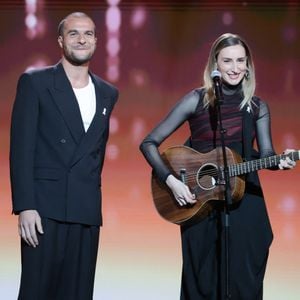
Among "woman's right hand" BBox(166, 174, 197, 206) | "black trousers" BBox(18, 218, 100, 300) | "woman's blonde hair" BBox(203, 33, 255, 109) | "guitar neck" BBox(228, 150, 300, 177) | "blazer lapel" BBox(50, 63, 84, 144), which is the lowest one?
"black trousers" BBox(18, 218, 100, 300)

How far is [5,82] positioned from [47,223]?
2.88 m

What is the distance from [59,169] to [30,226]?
0.89ft

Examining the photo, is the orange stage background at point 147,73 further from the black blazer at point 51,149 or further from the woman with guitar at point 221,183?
the black blazer at point 51,149

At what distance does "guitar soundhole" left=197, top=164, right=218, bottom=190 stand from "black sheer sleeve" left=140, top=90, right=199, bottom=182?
16 centimetres

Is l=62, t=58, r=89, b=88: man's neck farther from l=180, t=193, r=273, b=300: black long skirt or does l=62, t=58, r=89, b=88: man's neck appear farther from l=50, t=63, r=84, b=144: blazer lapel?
l=180, t=193, r=273, b=300: black long skirt

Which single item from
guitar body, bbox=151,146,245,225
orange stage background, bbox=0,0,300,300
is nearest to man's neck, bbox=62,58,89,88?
guitar body, bbox=151,146,245,225

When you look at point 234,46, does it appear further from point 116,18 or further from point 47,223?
point 116,18

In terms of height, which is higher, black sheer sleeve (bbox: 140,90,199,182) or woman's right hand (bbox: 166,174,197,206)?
black sheer sleeve (bbox: 140,90,199,182)

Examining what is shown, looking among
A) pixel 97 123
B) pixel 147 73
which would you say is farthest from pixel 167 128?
pixel 147 73

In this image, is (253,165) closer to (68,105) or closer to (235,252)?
(235,252)

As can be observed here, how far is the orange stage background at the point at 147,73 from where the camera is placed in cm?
584

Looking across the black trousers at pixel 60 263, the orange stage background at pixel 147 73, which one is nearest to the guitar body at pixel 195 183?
the black trousers at pixel 60 263

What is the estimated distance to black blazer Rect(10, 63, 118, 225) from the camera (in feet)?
11.7

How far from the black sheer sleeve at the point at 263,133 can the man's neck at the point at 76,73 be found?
2.85 feet
